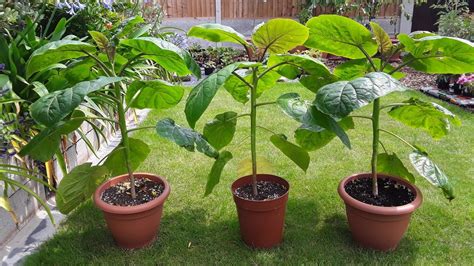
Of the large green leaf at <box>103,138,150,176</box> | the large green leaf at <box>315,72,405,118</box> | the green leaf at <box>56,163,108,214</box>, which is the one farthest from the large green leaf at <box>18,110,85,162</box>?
the large green leaf at <box>315,72,405,118</box>

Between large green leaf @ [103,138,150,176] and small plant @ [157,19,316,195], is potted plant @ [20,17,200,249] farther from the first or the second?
small plant @ [157,19,316,195]

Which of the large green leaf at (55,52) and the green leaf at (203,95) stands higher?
the large green leaf at (55,52)

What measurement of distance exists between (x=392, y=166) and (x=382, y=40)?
2.23 ft

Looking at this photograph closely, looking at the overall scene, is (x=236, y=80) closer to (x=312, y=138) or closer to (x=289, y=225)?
(x=312, y=138)

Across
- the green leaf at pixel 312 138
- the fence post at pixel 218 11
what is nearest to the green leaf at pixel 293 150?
the green leaf at pixel 312 138

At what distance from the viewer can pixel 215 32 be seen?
1613mm

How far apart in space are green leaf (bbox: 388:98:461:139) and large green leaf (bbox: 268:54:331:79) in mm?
471

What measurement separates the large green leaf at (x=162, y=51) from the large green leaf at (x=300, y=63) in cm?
39

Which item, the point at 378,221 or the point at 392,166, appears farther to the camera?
the point at 392,166

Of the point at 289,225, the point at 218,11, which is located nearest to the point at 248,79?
the point at 289,225

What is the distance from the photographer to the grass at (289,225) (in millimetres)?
1831

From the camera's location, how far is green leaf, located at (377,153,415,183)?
6.51ft

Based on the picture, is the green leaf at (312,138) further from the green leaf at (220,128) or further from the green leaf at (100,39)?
the green leaf at (100,39)

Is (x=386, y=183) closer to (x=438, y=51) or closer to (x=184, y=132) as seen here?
→ (x=438, y=51)
